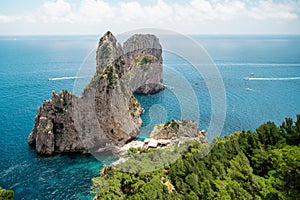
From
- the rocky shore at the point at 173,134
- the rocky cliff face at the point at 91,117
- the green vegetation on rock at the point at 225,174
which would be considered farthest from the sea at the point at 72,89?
the green vegetation on rock at the point at 225,174

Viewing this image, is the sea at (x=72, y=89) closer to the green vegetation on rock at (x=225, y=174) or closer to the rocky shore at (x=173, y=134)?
the rocky shore at (x=173, y=134)

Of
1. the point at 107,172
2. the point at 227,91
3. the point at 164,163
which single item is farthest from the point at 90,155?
the point at 227,91

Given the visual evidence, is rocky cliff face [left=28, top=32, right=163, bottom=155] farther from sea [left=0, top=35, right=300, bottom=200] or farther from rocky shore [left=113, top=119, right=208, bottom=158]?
rocky shore [left=113, top=119, right=208, bottom=158]

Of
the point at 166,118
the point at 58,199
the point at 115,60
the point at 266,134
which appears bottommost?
the point at 58,199

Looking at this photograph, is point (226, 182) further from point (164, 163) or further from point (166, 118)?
point (166, 118)

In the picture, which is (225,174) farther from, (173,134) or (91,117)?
(91,117)

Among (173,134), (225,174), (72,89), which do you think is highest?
(72,89)

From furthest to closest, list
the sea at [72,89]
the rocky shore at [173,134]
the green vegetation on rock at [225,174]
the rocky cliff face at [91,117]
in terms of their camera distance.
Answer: the rocky cliff face at [91,117]
the rocky shore at [173,134]
the sea at [72,89]
the green vegetation on rock at [225,174]

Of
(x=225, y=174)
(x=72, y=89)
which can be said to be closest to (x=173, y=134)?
(x=225, y=174)
